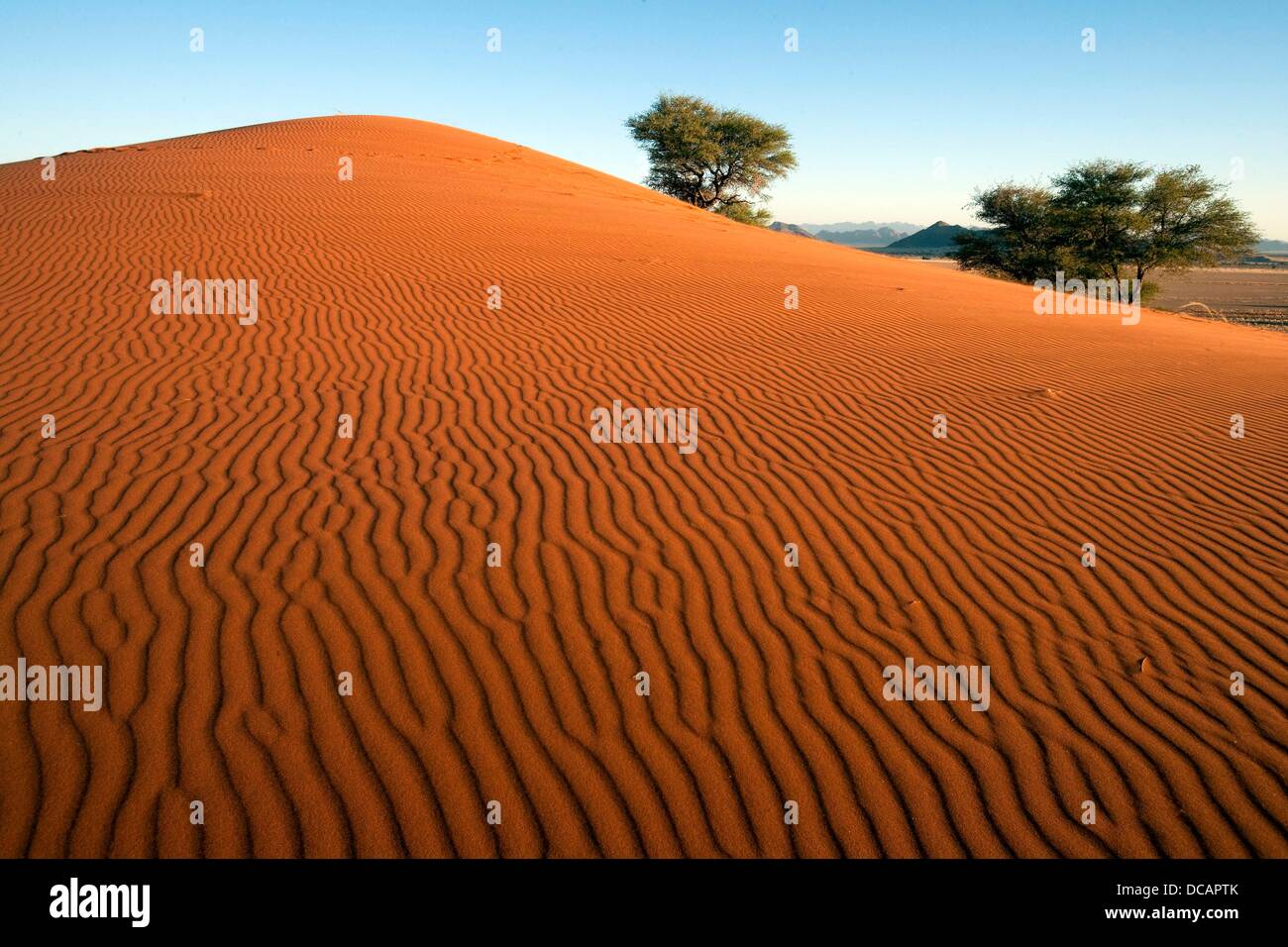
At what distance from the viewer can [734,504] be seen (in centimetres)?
532

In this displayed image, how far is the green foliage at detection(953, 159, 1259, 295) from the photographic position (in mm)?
31766

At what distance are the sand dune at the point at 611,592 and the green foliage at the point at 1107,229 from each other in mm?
28156

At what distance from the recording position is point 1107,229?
109 ft

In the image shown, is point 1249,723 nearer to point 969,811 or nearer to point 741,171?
point 969,811

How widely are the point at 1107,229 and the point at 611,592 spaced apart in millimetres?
37709

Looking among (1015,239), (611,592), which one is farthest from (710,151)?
(611,592)

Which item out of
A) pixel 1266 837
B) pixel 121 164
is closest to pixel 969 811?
pixel 1266 837

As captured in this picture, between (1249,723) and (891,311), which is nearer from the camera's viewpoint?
(1249,723)

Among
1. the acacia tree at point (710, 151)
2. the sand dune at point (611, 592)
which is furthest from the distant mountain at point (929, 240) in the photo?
the sand dune at point (611, 592)

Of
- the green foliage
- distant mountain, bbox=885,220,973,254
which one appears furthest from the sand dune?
distant mountain, bbox=885,220,973,254

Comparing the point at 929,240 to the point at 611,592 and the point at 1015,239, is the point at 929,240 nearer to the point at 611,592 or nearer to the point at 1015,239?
the point at 1015,239

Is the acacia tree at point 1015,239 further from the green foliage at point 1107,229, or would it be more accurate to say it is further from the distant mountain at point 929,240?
the distant mountain at point 929,240
